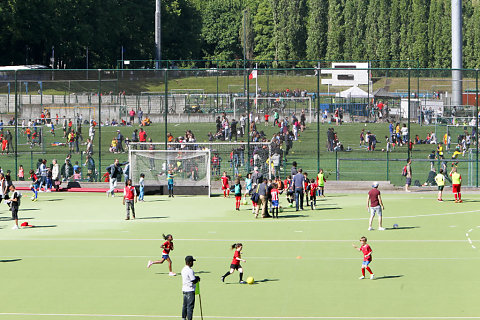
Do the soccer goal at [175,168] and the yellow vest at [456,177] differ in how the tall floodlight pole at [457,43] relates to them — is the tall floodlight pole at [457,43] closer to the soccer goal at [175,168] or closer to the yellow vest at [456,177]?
the yellow vest at [456,177]

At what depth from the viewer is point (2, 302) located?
2378 cm

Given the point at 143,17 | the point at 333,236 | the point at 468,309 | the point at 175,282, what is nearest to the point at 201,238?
the point at 333,236

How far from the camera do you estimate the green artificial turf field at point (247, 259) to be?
2314cm

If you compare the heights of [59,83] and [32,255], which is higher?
[59,83]

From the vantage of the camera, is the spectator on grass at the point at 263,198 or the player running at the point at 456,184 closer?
the spectator on grass at the point at 263,198

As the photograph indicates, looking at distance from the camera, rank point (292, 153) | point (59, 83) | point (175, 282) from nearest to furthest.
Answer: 1. point (175, 282)
2. point (292, 153)
3. point (59, 83)

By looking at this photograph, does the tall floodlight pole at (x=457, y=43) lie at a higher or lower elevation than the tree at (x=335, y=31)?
lower

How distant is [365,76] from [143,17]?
43.4m

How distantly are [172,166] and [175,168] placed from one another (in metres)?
0.21

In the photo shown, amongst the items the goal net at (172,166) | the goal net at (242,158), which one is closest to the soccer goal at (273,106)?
the goal net at (242,158)

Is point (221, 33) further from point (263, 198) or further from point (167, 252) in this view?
point (167, 252)

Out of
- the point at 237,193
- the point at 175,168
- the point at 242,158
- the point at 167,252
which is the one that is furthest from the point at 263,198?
the point at 167,252

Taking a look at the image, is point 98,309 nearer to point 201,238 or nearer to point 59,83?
point 201,238

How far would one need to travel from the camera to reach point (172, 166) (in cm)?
4747
